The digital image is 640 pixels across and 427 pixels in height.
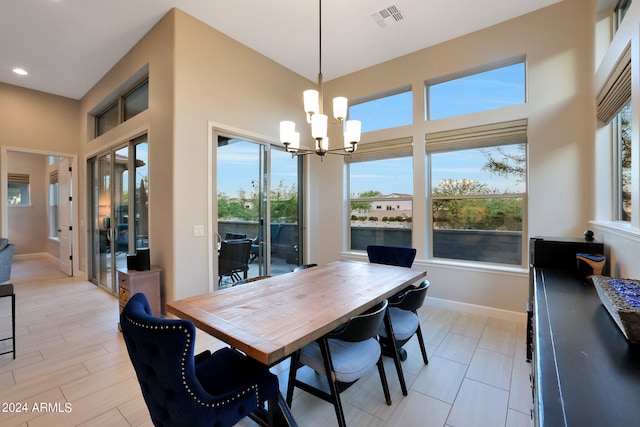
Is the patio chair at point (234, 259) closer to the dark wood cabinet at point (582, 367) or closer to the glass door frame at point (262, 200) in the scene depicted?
the glass door frame at point (262, 200)

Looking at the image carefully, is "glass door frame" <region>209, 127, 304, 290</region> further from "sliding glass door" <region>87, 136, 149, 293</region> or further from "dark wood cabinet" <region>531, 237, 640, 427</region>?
"dark wood cabinet" <region>531, 237, 640, 427</region>

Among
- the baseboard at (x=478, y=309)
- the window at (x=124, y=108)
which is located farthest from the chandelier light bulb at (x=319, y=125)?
the baseboard at (x=478, y=309)

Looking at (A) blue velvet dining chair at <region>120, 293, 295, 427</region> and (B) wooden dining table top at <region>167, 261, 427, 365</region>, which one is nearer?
(A) blue velvet dining chair at <region>120, 293, 295, 427</region>

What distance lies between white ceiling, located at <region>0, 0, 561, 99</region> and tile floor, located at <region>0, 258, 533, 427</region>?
3.46m

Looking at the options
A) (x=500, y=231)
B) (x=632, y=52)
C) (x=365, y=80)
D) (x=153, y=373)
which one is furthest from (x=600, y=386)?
(x=365, y=80)

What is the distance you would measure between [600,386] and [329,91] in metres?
4.84

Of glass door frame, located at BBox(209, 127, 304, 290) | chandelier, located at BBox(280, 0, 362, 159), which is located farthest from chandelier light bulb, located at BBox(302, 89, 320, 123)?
glass door frame, located at BBox(209, 127, 304, 290)

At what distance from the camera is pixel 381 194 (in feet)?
14.6

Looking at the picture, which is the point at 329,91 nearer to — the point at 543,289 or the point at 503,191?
the point at 503,191

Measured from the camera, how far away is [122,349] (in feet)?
9.04

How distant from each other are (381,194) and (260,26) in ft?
9.09

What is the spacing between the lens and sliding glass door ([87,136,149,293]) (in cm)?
377

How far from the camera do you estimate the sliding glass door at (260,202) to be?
3658mm

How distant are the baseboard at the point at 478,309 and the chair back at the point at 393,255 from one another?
1.03 metres
